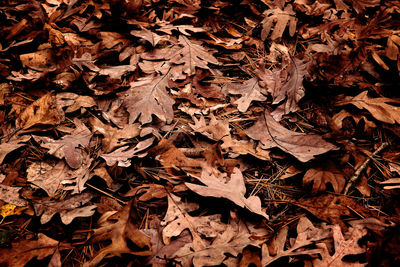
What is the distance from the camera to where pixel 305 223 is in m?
1.28

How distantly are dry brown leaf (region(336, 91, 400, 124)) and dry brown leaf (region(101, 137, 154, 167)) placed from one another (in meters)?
1.41

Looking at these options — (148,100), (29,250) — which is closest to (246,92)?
(148,100)

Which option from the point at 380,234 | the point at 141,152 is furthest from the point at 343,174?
the point at 141,152

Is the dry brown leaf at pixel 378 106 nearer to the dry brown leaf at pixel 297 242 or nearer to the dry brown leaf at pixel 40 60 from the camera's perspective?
the dry brown leaf at pixel 297 242

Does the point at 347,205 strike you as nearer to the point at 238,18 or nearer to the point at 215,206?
the point at 215,206

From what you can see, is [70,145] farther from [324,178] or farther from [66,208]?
[324,178]

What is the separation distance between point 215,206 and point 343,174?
2.60ft

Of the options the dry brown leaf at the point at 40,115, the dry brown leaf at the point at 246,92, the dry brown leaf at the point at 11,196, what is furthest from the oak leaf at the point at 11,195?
the dry brown leaf at the point at 246,92

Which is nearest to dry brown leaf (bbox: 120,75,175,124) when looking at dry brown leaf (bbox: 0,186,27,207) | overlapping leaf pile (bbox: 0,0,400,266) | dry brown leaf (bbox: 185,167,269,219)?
overlapping leaf pile (bbox: 0,0,400,266)

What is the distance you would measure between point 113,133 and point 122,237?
2.34 feet

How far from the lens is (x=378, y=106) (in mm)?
1654

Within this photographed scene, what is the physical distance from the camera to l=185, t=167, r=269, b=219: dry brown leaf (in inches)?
50.8

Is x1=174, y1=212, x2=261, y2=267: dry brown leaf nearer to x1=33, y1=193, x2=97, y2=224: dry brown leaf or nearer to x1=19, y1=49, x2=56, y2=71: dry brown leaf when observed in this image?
x1=33, y1=193, x2=97, y2=224: dry brown leaf

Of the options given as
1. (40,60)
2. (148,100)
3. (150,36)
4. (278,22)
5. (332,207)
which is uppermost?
(278,22)
